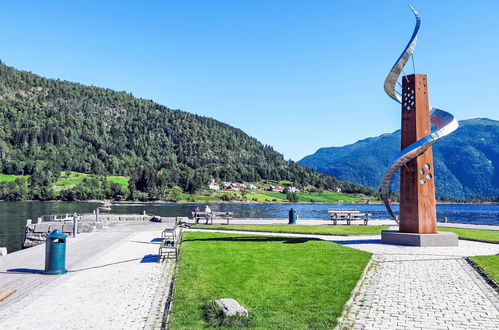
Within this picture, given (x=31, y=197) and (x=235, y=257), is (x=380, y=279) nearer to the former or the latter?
(x=235, y=257)

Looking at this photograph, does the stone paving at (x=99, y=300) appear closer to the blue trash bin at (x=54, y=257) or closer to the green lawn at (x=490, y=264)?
the blue trash bin at (x=54, y=257)

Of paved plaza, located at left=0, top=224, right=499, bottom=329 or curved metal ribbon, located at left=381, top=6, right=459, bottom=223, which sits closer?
paved plaza, located at left=0, top=224, right=499, bottom=329

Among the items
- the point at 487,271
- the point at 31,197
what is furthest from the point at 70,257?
the point at 31,197

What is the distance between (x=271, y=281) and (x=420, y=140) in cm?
1145

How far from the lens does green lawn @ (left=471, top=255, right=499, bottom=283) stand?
40.7ft

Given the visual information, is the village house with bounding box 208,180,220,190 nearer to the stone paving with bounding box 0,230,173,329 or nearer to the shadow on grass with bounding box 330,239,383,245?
the shadow on grass with bounding box 330,239,383,245

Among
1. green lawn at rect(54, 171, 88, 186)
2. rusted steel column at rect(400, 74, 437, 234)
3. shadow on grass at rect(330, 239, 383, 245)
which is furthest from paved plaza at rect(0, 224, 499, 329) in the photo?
green lawn at rect(54, 171, 88, 186)

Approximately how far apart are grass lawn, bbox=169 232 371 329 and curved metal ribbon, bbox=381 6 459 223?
16.0 ft

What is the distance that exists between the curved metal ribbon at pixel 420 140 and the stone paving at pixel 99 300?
11770mm

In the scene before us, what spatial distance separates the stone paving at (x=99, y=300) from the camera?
802 centimetres

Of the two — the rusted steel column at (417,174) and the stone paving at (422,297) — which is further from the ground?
the rusted steel column at (417,174)

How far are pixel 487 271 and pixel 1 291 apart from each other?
45.1 ft

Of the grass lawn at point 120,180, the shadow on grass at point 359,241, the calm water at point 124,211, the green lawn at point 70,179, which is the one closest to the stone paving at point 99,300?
the shadow on grass at point 359,241

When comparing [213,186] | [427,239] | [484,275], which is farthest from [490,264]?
[213,186]
